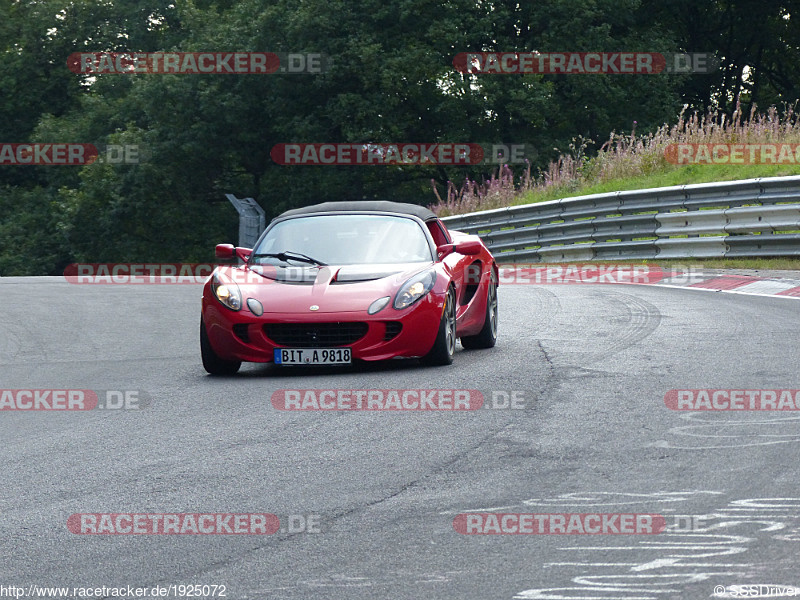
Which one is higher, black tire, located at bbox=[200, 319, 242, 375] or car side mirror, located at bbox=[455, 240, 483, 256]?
car side mirror, located at bbox=[455, 240, 483, 256]

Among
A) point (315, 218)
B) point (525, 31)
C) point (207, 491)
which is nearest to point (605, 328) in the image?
point (315, 218)

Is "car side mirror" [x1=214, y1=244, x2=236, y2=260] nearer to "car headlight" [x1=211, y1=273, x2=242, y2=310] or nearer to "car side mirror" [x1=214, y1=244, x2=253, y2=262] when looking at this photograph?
"car side mirror" [x1=214, y1=244, x2=253, y2=262]

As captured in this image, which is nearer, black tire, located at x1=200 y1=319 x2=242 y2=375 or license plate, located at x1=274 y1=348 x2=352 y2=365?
license plate, located at x1=274 y1=348 x2=352 y2=365

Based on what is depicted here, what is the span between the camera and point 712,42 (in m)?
48.1

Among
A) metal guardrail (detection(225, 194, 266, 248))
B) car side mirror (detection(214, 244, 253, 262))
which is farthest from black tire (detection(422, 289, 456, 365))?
metal guardrail (detection(225, 194, 266, 248))

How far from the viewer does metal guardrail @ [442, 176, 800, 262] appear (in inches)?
726

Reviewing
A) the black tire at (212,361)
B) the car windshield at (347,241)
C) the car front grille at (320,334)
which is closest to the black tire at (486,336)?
the car windshield at (347,241)

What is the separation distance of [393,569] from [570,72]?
38.2 metres

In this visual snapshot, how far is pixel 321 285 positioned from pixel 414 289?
723 mm

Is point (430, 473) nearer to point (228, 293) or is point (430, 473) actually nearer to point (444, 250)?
point (228, 293)

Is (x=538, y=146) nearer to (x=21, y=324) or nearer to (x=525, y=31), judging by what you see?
(x=525, y=31)

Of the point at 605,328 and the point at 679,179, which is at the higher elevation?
the point at 679,179

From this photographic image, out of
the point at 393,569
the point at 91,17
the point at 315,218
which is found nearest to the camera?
the point at 393,569

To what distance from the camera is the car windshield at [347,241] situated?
33.8ft
